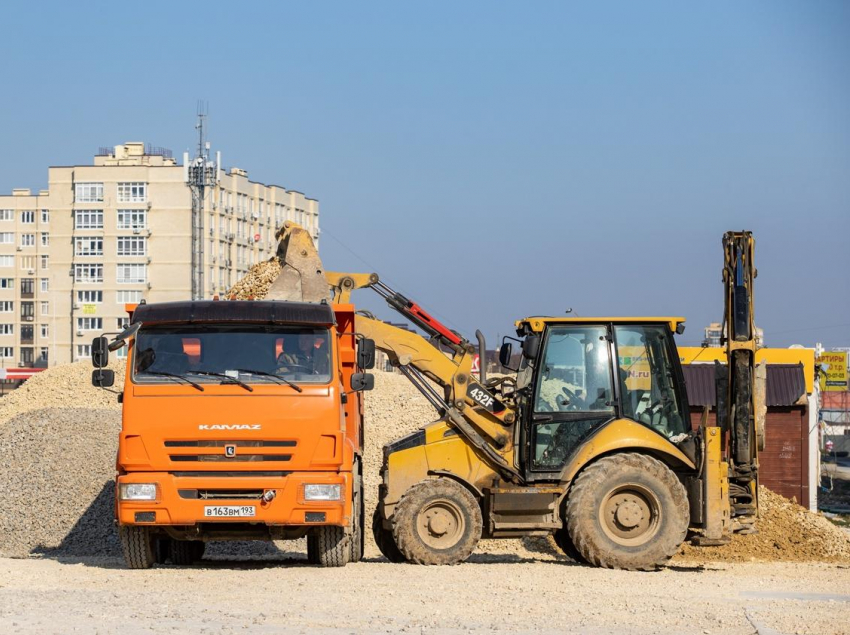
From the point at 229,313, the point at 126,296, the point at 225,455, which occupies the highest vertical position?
the point at 126,296

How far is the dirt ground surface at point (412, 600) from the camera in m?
10.4

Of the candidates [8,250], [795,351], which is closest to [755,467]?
[795,351]

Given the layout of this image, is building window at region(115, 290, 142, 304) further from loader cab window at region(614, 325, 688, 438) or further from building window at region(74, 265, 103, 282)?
loader cab window at region(614, 325, 688, 438)

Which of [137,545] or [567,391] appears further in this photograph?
[567,391]

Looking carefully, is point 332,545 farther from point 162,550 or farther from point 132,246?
point 132,246

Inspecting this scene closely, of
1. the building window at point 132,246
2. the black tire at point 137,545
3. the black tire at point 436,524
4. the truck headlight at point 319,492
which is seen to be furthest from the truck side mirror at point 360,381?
the building window at point 132,246

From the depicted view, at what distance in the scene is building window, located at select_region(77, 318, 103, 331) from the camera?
372 ft

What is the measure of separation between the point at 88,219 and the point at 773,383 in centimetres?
8709

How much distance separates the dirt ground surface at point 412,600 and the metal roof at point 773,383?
18537mm

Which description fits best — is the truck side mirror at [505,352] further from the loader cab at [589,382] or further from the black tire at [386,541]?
the black tire at [386,541]

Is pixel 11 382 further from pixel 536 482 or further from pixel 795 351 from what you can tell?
pixel 536 482

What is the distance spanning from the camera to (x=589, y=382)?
51.8 ft

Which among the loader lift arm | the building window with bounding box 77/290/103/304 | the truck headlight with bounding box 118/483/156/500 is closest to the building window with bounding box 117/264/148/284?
the building window with bounding box 77/290/103/304

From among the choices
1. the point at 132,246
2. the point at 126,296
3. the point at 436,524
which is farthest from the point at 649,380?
the point at 126,296
